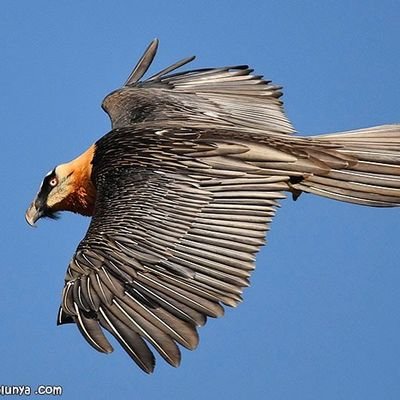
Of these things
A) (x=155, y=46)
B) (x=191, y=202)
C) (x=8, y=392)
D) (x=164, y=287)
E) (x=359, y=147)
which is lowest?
(x=8, y=392)

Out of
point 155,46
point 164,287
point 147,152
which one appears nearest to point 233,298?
point 164,287

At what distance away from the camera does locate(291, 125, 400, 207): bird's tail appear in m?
12.1

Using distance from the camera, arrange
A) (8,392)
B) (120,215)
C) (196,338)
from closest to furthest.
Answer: (196,338) < (120,215) < (8,392)

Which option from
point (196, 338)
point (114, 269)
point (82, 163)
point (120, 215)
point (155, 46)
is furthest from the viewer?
point (155, 46)

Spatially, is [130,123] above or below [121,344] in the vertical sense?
above

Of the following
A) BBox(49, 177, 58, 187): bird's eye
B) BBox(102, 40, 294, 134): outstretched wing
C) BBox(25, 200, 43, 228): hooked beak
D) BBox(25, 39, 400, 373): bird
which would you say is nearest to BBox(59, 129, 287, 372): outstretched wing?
BBox(25, 39, 400, 373): bird

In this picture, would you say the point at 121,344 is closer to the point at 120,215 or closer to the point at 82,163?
the point at 120,215

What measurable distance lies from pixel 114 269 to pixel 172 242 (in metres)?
0.61

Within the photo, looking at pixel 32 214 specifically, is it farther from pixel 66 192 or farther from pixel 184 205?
pixel 184 205

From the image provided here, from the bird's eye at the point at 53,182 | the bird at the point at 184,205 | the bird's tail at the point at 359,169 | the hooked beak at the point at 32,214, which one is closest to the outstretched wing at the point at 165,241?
the bird at the point at 184,205

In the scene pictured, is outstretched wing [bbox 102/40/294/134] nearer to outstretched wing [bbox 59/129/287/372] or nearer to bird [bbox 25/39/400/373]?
bird [bbox 25/39/400/373]

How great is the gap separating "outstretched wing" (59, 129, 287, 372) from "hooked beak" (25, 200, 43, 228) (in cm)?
217

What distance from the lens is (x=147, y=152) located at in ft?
41.9

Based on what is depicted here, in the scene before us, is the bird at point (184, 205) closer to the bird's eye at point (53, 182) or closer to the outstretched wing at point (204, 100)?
the outstretched wing at point (204, 100)
